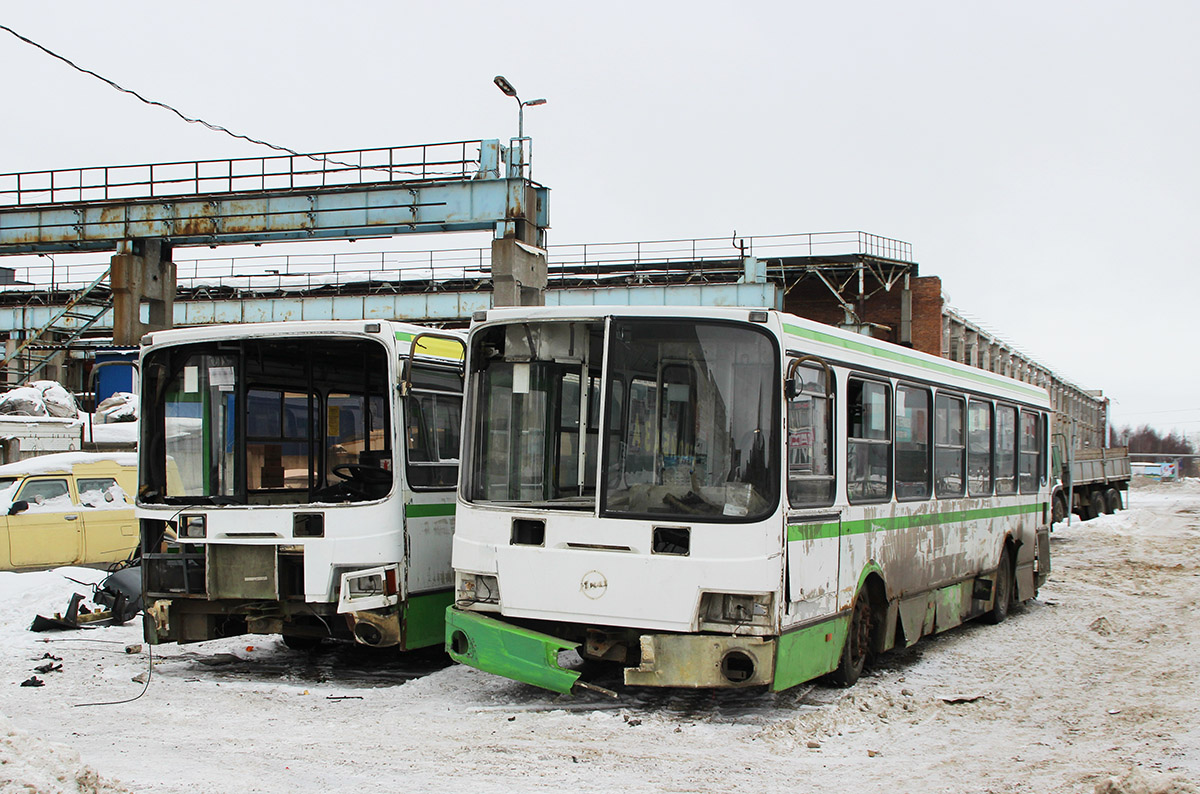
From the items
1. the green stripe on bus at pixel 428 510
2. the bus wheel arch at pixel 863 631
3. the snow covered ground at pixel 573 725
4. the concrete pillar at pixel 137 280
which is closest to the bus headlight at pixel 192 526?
the snow covered ground at pixel 573 725

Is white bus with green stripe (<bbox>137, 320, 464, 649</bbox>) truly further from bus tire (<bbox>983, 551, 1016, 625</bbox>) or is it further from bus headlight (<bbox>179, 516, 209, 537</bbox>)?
bus tire (<bbox>983, 551, 1016, 625</bbox>)

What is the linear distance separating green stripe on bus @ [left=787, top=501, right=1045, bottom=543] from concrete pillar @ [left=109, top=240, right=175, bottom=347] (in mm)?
20122

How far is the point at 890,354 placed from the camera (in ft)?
30.7

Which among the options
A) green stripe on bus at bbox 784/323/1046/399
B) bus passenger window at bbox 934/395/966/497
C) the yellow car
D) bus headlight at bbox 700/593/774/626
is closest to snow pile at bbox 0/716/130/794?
bus headlight at bbox 700/593/774/626

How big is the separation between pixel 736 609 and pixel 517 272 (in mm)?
15750

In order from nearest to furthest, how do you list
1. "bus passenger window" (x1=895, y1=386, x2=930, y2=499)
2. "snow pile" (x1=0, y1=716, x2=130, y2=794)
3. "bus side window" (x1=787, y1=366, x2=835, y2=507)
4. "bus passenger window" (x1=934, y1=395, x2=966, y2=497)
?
"snow pile" (x1=0, y1=716, x2=130, y2=794) → "bus side window" (x1=787, y1=366, x2=835, y2=507) → "bus passenger window" (x1=895, y1=386, x2=930, y2=499) → "bus passenger window" (x1=934, y1=395, x2=966, y2=497)

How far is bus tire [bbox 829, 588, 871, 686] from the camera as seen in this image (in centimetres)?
845

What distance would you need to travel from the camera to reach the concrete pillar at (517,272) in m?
21.9

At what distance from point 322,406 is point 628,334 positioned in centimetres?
339

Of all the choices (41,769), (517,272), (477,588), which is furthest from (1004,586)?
(517,272)

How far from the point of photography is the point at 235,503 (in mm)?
9000

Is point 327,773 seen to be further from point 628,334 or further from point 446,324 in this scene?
point 446,324

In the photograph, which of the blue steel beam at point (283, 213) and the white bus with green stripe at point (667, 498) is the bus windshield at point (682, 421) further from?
the blue steel beam at point (283, 213)

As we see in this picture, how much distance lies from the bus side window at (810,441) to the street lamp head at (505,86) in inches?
598
